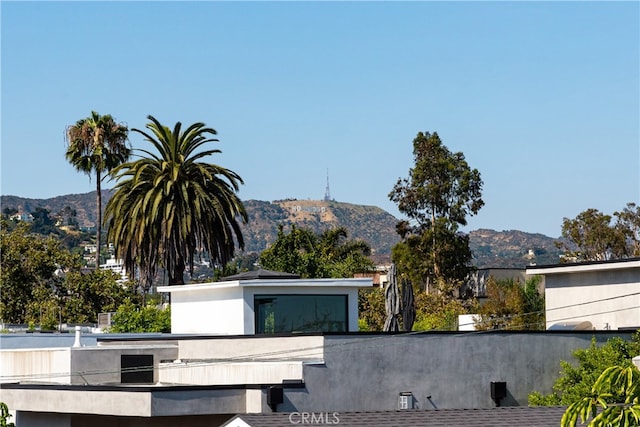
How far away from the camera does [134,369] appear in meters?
36.3

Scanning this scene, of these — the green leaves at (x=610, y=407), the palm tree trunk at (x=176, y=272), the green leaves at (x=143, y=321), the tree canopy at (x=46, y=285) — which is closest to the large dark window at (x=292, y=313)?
the green leaves at (x=143, y=321)

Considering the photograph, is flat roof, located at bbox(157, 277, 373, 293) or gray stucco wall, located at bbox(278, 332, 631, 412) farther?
flat roof, located at bbox(157, 277, 373, 293)

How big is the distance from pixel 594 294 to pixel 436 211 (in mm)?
35521

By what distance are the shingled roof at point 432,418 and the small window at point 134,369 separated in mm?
11654

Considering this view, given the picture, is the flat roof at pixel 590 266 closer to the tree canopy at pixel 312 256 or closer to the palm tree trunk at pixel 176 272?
the palm tree trunk at pixel 176 272

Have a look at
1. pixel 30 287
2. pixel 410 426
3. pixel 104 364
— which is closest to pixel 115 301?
pixel 30 287

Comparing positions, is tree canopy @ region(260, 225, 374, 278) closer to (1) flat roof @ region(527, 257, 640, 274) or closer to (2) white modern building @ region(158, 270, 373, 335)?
(1) flat roof @ region(527, 257, 640, 274)

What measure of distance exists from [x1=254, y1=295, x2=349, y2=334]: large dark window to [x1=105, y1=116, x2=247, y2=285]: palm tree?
16.7 m

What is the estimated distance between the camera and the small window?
1431 inches

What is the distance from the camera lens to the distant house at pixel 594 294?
40.2m

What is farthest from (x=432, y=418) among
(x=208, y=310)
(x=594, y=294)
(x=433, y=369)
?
(x=594, y=294)

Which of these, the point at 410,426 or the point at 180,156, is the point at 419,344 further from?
the point at 180,156

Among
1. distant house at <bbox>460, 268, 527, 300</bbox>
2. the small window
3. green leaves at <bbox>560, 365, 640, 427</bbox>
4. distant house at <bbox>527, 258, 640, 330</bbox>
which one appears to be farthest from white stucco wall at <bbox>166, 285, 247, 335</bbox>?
distant house at <bbox>460, 268, 527, 300</bbox>

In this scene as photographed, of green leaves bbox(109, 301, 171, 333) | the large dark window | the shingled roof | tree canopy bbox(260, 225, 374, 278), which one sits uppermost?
tree canopy bbox(260, 225, 374, 278)
